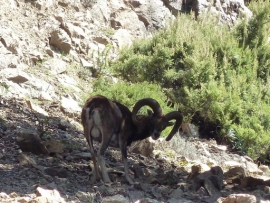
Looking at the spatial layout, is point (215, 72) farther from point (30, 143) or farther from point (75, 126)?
point (30, 143)

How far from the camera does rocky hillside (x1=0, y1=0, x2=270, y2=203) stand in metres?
8.05

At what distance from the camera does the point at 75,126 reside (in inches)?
Result: 457

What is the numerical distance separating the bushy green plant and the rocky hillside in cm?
72

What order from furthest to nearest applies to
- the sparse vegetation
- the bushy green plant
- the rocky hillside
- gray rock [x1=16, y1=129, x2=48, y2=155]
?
the bushy green plant
the sparse vegetation
gray rock [x1=16, y1=129, x2=48, y2=155]
the rocky hillside

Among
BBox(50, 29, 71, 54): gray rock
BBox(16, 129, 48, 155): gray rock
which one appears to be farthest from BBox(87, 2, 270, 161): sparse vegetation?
BBox(16, 129, 48, 155): gray rock

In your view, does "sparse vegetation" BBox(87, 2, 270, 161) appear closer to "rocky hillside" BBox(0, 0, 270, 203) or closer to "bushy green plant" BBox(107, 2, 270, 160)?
"bushy green plant" BBox(107, 2, 270, 160)

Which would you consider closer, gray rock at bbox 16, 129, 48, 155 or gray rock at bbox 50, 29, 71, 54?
gray rock at bbox 16, 129, 48, 155

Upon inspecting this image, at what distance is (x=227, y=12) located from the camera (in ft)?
68.6

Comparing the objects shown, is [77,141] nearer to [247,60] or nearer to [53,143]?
[53,143]

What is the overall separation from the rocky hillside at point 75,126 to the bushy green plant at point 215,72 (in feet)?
2.35

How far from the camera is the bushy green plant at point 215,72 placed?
46.3 ft

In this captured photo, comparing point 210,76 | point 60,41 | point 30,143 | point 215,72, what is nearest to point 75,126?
point 30,143

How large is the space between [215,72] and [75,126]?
16.5 ft

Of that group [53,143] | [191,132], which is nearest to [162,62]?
[191,132]
